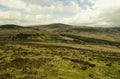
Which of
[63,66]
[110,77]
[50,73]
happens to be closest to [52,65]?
[63,66]

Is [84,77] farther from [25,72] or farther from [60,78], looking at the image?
[25,72]

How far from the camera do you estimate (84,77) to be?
40.9 metres

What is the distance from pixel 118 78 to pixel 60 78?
13.5 meters

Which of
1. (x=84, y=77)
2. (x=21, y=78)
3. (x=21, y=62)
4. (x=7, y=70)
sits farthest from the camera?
(x=21, y=62)

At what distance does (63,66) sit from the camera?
50000 millimetres

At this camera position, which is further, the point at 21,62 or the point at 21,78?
the point at 21,62

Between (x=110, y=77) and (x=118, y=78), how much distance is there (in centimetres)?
177

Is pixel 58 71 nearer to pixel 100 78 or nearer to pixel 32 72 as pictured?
pixel 32 72

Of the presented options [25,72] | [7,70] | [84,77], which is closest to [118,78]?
[84,77]

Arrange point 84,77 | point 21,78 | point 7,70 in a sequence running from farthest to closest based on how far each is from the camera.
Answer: point 7,70 < point 84,77 < point 21,78

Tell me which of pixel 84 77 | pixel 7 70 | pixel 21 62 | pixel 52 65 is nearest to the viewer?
pixel 84 77

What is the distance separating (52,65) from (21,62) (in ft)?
30.6

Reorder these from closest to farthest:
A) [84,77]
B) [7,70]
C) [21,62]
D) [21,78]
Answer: [21,78] < [84,77] < [7,70] < [21,62]

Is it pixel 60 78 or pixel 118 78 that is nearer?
pixel 60 78
